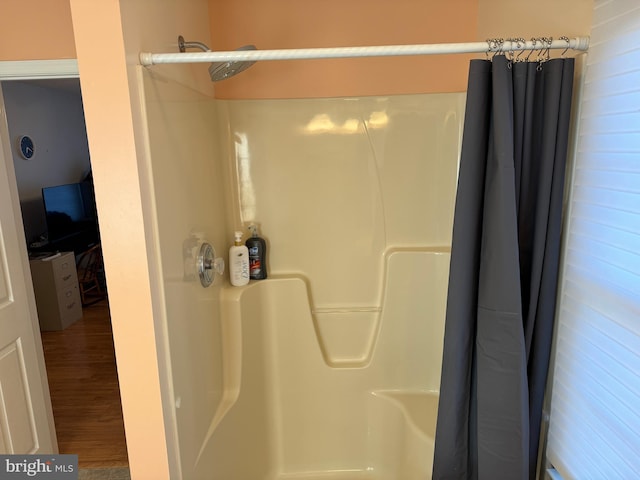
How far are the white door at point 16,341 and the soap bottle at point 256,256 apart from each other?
1088 mm

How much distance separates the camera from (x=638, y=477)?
876 millimetres

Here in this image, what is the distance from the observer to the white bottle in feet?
6.40

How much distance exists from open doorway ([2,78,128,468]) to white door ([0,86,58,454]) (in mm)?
410

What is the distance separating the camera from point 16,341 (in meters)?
1.98

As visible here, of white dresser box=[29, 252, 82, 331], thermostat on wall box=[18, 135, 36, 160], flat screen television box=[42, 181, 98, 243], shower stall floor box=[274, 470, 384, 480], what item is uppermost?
thermostat on wall box=[18, 135, 36, 160]

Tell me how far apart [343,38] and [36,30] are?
4.42 ft

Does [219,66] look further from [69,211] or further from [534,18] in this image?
[69,211]

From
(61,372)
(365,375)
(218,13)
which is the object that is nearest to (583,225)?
(365,375)

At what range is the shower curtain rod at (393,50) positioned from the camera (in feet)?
3.41

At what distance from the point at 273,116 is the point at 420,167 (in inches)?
29.5

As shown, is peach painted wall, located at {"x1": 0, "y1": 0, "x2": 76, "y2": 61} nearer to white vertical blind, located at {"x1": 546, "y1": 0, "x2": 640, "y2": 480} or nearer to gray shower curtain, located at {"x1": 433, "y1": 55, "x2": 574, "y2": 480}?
gray shower curtain, located at {"x1": 433, "y1": 55, "x2": 574, "y2": 480}

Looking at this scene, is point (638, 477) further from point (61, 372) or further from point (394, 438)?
point (61, 372)

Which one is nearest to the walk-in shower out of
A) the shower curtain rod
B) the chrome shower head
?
→ the chrome shower head

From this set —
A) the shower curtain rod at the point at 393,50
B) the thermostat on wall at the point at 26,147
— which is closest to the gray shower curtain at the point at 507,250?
the shower curtain rod at the point at 393,50
